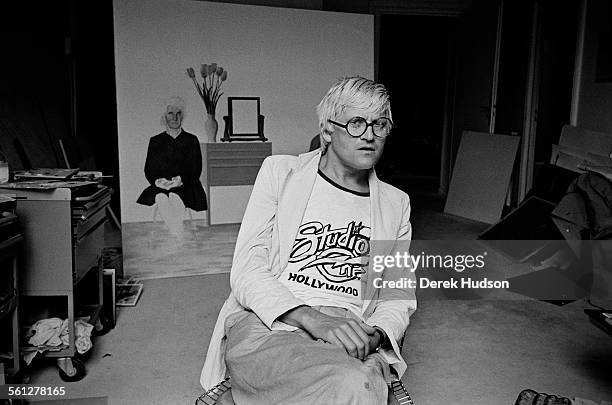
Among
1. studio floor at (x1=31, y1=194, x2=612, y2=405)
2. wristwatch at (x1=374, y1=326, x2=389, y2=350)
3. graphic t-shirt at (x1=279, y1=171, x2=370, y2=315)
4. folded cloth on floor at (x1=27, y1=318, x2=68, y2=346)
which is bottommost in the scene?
studio floor at (x1=31, y1=194, x2=612, y2=405)

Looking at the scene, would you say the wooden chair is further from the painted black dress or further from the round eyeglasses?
the painted black dress

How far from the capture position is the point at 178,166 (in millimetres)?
3980

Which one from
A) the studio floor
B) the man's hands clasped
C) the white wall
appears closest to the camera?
the man's hands clasped

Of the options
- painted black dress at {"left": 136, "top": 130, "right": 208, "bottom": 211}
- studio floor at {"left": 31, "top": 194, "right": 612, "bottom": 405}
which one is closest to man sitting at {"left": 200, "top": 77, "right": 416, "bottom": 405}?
studio floor at {"left": 31, "top": 194, "right": 612, "bottom": 405}

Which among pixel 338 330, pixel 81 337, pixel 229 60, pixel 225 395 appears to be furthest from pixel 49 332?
pixel 229 60

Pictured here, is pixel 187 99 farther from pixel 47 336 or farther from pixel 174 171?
pixel 47 336

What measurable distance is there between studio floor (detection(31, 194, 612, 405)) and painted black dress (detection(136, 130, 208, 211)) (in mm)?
572

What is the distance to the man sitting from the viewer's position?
4.84ft

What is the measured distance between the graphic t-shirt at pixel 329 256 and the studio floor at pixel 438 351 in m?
0.98

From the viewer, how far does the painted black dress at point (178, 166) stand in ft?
12.8

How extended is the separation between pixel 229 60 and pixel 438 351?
7.79 ft

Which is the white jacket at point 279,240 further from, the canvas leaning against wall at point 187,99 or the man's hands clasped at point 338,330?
the canvas leaning against wall at point 187,99

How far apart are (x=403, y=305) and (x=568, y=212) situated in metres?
1.98

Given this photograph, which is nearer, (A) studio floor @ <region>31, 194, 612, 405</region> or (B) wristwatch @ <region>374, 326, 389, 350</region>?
(B) wristwatch @ <region>374, 326, 389, 350</region>
